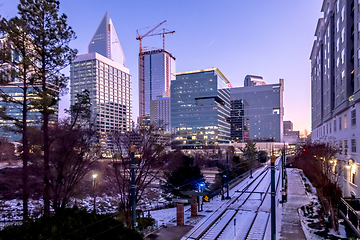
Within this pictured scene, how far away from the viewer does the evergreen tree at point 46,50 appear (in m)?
16.5

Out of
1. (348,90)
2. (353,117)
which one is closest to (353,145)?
(353,117)

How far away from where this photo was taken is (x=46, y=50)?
1725 cm

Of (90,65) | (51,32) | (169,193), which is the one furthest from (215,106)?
(51,32)

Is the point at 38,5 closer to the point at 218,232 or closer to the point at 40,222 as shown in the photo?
the point at 40,222

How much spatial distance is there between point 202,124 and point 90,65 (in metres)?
99.6

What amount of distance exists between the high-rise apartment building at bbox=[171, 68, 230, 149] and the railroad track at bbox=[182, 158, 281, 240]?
11809 centimetres

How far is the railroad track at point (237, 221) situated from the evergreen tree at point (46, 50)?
12.0 meters

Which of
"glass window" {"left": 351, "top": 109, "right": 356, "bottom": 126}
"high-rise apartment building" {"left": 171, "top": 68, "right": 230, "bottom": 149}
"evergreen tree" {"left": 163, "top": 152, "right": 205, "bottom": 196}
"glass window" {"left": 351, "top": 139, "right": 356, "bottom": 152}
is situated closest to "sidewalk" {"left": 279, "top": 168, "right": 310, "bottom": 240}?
"glass window" {"left": 351, "top": 139, "right": 356, "bottom": 152}

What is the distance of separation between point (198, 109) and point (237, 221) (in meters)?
132

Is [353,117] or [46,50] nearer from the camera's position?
[46,50]

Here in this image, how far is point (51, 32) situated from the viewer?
1730cm

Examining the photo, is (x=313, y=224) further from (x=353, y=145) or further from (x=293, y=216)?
(x=353, y=145)

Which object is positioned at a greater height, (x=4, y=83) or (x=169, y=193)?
(x=4, y=83)

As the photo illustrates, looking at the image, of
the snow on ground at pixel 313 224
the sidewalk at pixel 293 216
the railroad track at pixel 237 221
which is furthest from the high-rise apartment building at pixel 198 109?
the snow on ground at pixel 313 224
